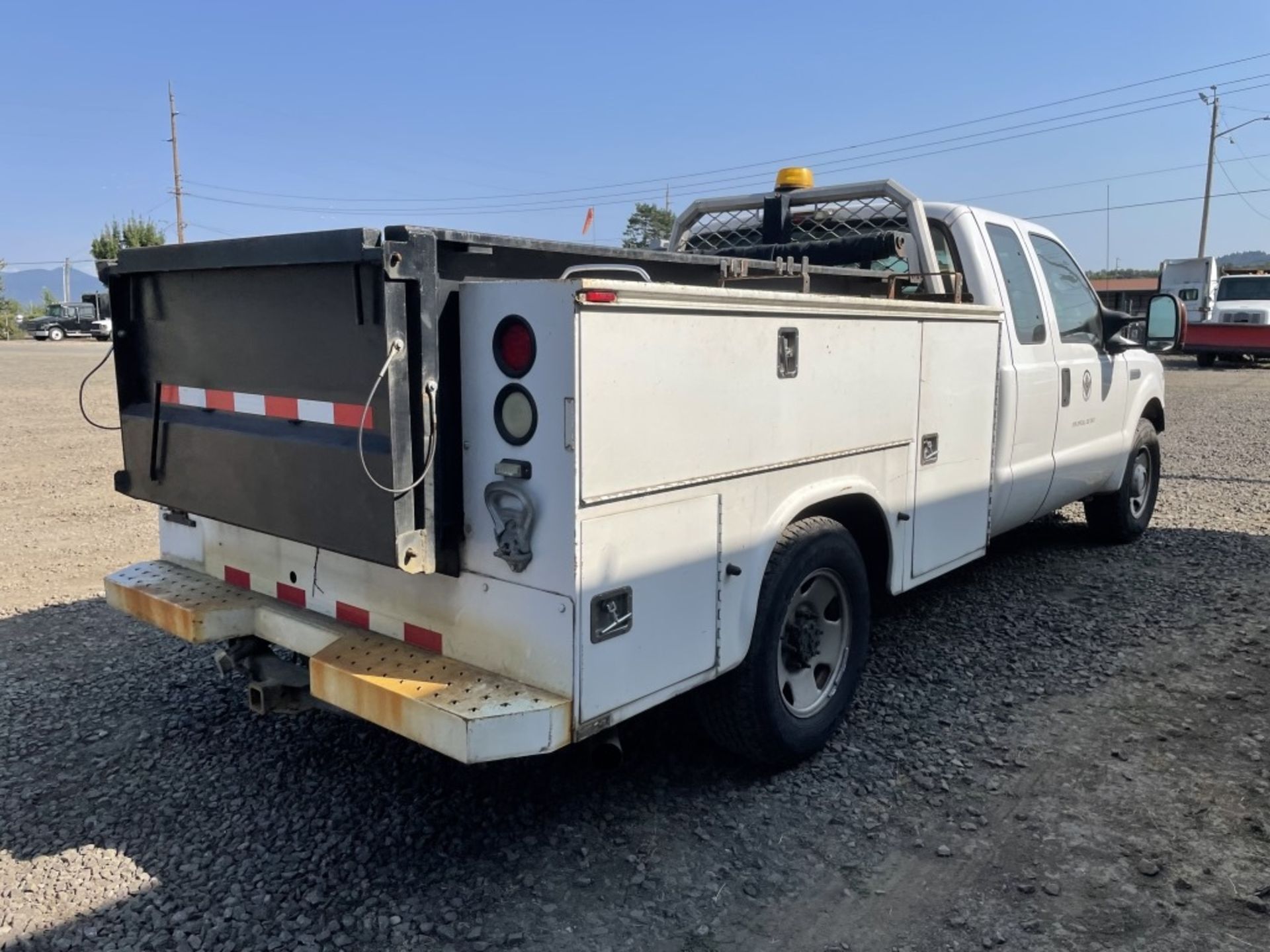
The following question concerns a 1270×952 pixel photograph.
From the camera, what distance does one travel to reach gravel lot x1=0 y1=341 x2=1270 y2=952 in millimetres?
2824

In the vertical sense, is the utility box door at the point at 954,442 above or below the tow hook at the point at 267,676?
above

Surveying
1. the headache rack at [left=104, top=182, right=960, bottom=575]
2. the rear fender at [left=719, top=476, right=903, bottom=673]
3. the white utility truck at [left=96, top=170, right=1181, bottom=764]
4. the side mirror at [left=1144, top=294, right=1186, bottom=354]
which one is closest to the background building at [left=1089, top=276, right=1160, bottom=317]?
the side mirror at [left=1144, top=294, right=1186, bottom=354]

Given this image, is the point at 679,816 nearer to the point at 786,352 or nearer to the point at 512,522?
the point at 512,522

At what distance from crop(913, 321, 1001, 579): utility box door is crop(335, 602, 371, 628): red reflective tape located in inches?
89.1

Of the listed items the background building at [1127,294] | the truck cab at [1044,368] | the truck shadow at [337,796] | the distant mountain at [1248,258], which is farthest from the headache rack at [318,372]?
the distant mountain at [1248,258]

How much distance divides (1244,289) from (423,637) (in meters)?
28.6

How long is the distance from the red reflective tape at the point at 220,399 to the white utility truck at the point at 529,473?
1 centimetres

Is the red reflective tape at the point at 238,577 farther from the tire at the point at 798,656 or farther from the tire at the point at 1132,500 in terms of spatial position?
the tire at the point at 1132,500

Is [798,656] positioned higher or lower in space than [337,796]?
higher

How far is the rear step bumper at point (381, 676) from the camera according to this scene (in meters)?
2.61

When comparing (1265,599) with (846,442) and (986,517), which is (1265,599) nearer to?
(986,517)

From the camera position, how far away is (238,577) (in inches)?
144

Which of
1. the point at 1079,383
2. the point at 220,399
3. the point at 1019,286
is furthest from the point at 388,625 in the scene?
the point at 1079,383

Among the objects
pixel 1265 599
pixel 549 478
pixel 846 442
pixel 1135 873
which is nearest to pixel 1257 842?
pixel 1135 873
